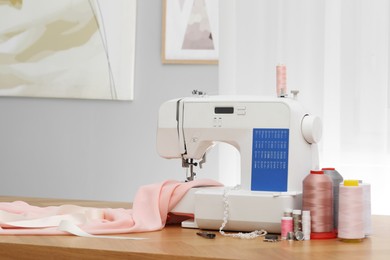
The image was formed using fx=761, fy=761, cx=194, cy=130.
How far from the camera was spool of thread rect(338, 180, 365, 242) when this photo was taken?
178cm

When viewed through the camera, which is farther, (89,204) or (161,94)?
(161,94)

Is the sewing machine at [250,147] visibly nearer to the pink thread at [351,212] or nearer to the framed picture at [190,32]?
the pink thread at [351,212]

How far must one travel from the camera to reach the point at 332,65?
10.8ft

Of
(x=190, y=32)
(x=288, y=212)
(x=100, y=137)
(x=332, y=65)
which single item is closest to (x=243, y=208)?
(x=288, y=212)

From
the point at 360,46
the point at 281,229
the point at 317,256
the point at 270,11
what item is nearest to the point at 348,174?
the point at 360,46

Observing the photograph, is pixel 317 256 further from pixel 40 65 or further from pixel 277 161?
A: pixel 40 65

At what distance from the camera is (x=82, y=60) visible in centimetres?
359

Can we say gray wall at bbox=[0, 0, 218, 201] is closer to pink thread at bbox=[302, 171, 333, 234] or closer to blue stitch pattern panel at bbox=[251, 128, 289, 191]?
blue stitch pattern panel at bbox=[251, 128, 289, 191]

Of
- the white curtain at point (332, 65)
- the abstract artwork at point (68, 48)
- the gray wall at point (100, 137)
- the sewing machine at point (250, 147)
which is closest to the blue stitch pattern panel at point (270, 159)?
the sewing machine at point (250, 147)

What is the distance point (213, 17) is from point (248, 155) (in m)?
1.55

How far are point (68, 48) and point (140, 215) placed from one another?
1.78 metres

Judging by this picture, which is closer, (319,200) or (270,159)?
(319,200)

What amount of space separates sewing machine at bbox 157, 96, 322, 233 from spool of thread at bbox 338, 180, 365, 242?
0.15 metres

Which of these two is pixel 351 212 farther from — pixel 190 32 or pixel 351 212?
pixel 190 32
